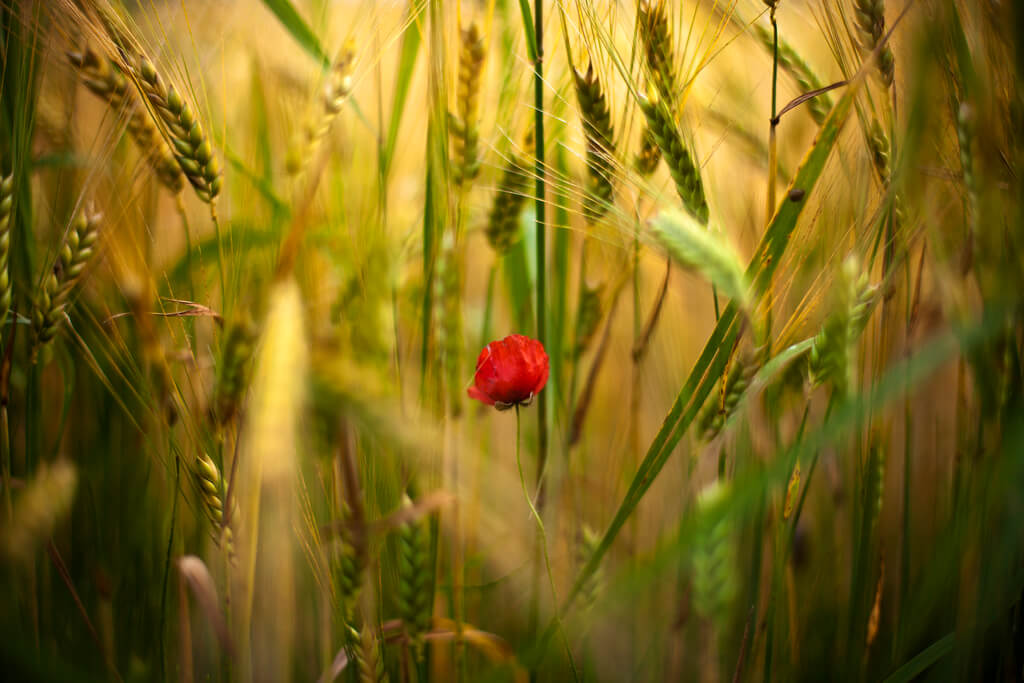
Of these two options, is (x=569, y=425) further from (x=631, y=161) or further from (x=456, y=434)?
(x=631, y=161)

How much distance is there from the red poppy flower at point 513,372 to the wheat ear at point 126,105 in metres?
0.37

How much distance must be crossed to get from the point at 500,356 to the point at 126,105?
16.4 inches

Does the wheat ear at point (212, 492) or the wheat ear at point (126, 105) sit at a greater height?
the wheat ear at point (126, 105)

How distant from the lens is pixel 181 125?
1.51ft

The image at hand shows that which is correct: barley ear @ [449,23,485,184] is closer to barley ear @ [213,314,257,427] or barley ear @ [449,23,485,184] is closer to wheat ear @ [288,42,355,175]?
wheat ear @ [288,42,355,175]

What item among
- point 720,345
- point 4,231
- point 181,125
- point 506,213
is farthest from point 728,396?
point 4,231

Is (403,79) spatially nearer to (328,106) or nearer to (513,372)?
(328,106)

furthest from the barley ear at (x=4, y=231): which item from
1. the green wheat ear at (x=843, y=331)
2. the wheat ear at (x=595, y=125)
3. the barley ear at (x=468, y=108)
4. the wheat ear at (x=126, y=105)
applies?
the green wheat ear at (x=843, y=331)

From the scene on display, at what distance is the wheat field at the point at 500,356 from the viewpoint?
0.34 m

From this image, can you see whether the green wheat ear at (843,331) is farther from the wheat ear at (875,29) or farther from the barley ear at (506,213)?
the barley ear at (506,213)

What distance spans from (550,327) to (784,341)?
0.24 m

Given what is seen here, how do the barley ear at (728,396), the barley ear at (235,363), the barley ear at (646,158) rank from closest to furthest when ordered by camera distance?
the barley ear at (235,363), the barley ear at (728,396), the barley ear at (646,158)

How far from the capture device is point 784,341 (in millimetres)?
521

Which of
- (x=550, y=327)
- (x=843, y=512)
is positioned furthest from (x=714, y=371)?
(x=843, y=512)
